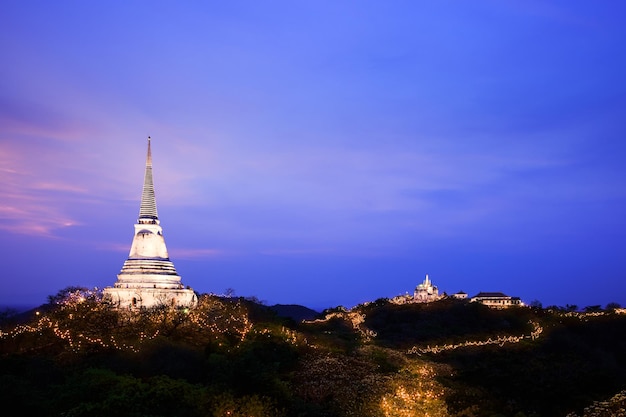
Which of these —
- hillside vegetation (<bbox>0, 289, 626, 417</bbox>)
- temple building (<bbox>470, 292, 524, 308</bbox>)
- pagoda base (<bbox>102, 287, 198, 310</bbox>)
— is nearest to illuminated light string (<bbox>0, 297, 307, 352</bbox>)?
hillside vegetation (<bbox>0, 289, 626, 417</bbox>)

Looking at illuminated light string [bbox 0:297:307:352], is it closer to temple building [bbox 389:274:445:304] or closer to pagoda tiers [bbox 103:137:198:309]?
pagoda tiers [bbox 103:137:198:309]

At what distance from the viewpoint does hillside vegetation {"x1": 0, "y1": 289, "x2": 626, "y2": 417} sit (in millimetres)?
19016

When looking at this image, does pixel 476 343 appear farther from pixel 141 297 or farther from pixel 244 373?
pixel 244 373

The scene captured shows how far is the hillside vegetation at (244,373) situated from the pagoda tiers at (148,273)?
249 cm

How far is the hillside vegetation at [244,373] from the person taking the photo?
19016 mm

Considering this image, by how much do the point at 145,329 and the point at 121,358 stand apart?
4343 millimetres

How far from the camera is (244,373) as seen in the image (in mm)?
20266

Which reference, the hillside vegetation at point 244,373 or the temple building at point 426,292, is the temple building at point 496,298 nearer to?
the temple building at point 426,292

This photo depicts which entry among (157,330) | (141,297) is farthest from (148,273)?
(157,330)

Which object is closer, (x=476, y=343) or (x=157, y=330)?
(x=157, y=330)

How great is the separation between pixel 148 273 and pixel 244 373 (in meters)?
19.3

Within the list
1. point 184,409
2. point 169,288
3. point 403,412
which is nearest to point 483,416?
point 403,412

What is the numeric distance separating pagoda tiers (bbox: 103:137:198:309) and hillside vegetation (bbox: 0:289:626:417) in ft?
8.18

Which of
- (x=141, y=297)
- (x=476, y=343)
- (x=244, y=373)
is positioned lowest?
(x=244, y=373)
